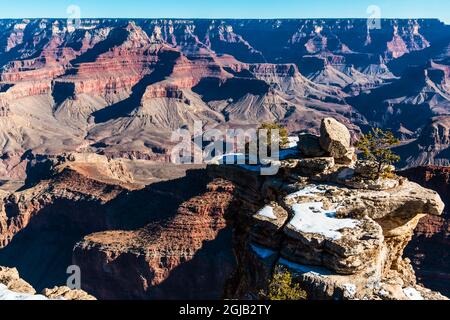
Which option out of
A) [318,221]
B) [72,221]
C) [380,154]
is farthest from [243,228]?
[72,221]

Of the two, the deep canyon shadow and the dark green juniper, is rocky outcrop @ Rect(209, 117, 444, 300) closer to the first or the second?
the dark green juniper

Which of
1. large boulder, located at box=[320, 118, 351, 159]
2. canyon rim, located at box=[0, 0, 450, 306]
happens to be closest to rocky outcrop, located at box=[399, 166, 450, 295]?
canyon rim, located at box=[0, 0, 450, 306]

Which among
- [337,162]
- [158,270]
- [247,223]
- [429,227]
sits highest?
[337,162]

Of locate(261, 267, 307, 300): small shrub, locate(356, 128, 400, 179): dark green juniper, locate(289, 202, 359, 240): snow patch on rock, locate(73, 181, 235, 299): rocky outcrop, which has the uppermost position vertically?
locate(356, 128, 400, 179): dark green juniper

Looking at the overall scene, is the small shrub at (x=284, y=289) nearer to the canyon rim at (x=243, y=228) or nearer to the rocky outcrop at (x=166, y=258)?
the canyon rim at (x=243, y=228)

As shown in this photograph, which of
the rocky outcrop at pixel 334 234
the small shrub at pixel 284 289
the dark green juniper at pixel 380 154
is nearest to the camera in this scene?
the small shrub at pixel 284 289

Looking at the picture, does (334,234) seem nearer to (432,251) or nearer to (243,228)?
(243,228)

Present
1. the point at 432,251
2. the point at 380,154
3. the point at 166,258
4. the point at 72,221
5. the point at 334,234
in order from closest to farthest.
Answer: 1. the point at 334,234
2. the point at 380,154
3. the point at 166,258
4. the point at 432,251
5. the point at 72,221

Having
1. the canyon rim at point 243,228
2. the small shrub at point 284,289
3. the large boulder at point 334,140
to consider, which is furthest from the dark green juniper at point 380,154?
the small shrub at point 284,289

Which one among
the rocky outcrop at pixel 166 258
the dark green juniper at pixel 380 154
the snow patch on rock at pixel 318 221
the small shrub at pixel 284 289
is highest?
the dark green juniper at pixel 380 154

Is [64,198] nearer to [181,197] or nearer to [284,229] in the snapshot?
[181,197]
